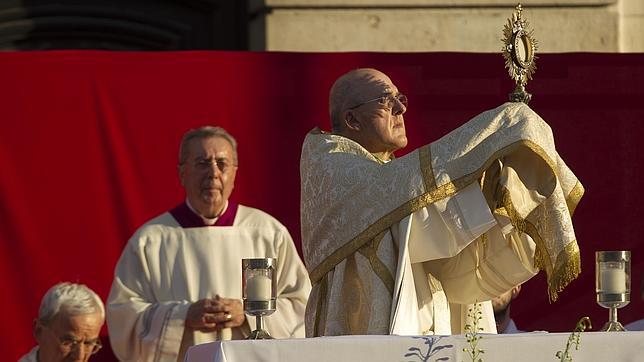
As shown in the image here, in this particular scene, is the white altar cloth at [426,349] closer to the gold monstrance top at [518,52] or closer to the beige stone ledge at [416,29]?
the gold monstrance top at [518,52]

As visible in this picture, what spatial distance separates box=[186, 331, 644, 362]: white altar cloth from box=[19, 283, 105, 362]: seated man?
272 cm

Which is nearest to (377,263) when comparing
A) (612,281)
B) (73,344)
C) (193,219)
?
(612,281)

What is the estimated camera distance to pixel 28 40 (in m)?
10.7

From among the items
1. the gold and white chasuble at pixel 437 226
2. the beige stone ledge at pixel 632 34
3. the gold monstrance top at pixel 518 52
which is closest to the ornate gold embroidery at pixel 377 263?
the gold and white chasuble at pixel 437 226

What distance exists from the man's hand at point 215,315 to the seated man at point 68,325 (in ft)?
1.37

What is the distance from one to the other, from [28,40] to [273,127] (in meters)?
1.48

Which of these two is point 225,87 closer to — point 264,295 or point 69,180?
point 69,180

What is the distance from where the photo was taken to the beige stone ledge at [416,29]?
1039 centimetres

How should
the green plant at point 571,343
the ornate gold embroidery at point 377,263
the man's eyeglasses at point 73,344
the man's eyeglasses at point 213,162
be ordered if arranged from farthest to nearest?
the man's eyeglasses at point 213,162
the man's eyeglasses at point 73,344
the ornate gold embroidery at point 377,263
the green plant at point 571,343

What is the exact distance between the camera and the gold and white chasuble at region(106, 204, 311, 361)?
357 inches

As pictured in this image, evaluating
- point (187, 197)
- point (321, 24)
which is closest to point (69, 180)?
point (187, 197)

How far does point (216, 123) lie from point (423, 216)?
10.5ft

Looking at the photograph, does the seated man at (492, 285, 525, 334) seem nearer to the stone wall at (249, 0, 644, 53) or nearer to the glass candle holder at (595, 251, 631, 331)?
the stone wall at (249, 0, 644, 53)

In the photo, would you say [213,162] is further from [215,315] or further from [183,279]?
[215,315]
